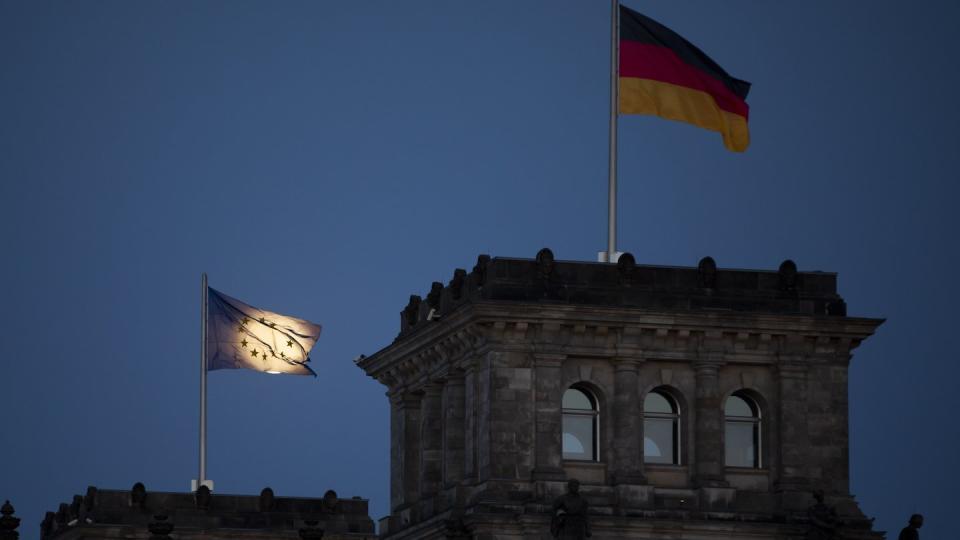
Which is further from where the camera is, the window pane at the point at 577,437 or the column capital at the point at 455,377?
the column capital at the point at 455,377

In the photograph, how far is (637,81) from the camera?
107062mm

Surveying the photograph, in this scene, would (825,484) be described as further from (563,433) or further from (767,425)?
(563,433)

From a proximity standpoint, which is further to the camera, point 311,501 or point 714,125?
point 311,501

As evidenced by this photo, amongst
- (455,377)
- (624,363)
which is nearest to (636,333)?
(624,363)

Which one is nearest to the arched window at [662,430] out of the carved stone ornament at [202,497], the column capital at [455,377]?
the column capital at [455,377]

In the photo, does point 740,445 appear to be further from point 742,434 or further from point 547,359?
point 547,359

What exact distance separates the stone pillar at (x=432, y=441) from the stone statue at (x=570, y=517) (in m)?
9.82

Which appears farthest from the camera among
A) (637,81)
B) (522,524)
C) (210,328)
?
(210,328)

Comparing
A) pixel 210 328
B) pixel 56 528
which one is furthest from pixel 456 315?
pixel 56 528

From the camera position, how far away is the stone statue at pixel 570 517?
97.8 m

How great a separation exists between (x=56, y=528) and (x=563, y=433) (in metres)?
33.2

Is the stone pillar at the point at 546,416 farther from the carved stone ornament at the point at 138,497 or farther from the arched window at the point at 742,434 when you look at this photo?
the carved stone ornament at the point at 138,497

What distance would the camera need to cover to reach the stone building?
10144cm

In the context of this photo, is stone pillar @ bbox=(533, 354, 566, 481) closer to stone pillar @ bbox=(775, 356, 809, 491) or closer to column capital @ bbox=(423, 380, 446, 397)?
column capital @ bbox=(423, 380, 446, 397)
